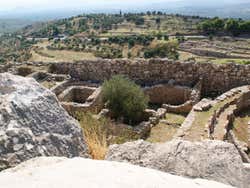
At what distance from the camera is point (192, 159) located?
4.48m

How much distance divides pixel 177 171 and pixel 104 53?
240ft

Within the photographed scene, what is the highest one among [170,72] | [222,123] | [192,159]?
[192,159]

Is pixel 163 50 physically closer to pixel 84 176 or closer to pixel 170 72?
pixel 170 72

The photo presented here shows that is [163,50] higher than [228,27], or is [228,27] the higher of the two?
[228,27]

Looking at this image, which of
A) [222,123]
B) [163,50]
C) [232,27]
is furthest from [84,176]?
[232,27]

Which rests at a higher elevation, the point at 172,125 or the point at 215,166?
the point at 215,166

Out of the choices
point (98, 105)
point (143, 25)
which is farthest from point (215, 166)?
point (143, 25)

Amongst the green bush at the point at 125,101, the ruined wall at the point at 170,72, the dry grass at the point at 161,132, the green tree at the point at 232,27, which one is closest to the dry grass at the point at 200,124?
the dry grass at the point at 161,132

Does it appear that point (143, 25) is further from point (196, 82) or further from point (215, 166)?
point (215, 166)

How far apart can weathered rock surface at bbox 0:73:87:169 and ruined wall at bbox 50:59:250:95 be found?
12213mm

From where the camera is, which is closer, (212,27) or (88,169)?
(88,169)

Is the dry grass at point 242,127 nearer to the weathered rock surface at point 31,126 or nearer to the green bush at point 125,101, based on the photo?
the green bush at point 125,101

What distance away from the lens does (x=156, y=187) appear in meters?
3.49

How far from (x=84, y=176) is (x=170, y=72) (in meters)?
14.1
